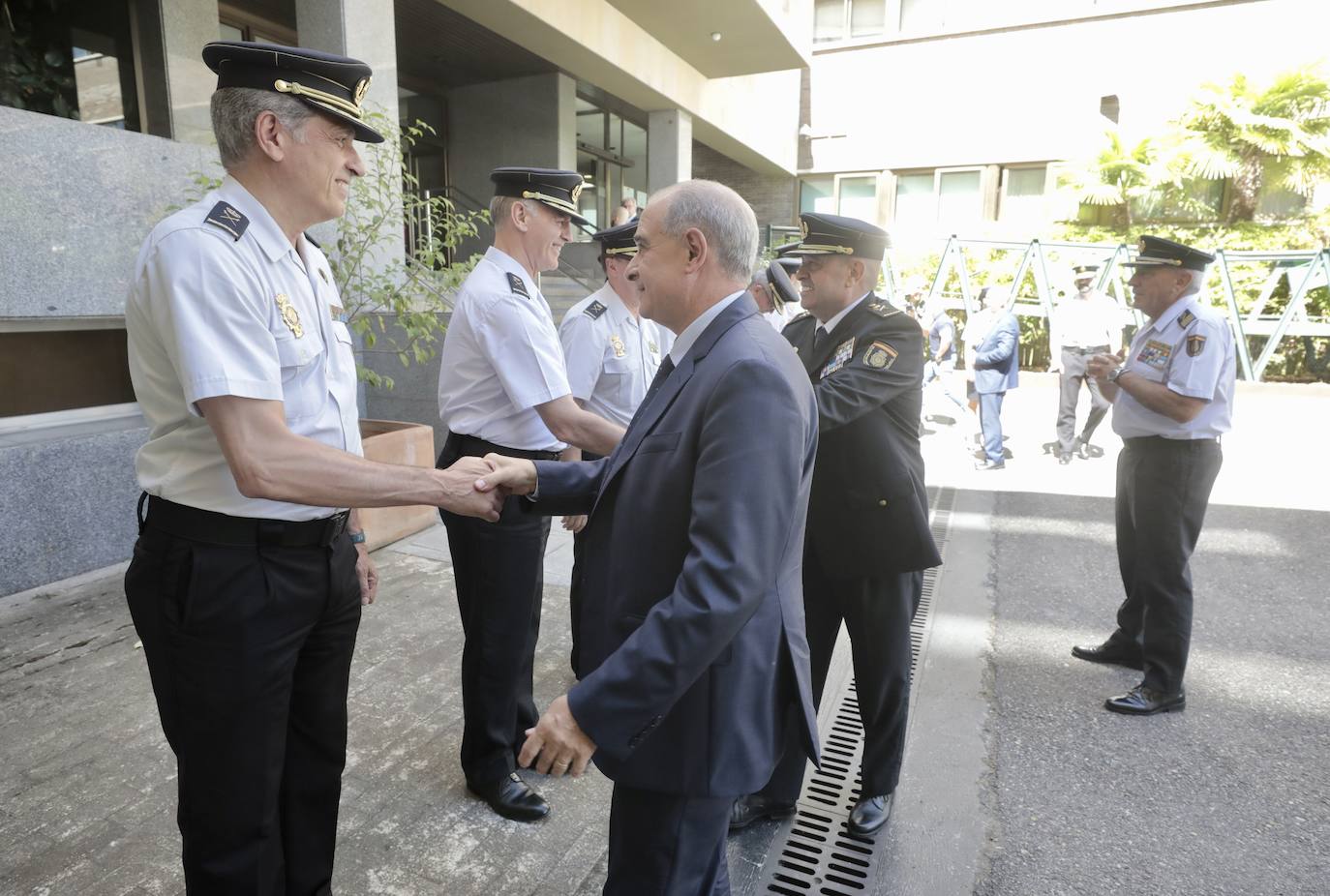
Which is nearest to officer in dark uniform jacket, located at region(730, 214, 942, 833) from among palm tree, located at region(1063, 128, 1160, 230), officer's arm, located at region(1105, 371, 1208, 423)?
officer's arm, located at region(1105, 371, 1208, 423)

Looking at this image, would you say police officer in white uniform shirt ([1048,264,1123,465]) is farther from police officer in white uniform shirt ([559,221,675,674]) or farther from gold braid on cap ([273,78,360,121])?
Answer: gold braid on cap ([273,78,360,121])

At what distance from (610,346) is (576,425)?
0.99 meters

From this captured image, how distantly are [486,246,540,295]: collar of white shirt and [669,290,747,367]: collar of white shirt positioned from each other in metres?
1.19

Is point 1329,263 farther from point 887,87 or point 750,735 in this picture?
point 750,735

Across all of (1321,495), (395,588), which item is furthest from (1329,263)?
(395,588)

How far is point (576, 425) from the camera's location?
2.69m

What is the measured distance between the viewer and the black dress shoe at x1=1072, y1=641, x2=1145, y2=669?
4117mm

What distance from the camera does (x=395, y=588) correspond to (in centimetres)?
478

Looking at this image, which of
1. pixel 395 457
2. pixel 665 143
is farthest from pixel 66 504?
pixel 665 143

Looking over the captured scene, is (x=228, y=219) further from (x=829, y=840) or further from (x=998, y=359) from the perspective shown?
(x=998, y=359)

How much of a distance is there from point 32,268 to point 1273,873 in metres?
6.22

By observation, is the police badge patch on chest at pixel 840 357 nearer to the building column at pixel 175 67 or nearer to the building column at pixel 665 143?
the building column at pixel 175 67

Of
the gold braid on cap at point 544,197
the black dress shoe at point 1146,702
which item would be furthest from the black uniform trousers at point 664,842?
→ the black dress shoe at point 1146,702

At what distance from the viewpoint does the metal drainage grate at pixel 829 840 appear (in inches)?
99.0
